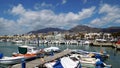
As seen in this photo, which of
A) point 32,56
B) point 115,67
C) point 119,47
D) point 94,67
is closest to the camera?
point 94,67

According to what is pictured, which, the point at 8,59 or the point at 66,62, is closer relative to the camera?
the point at 66,62

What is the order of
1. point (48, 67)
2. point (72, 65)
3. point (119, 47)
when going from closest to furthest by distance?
1. point (72, 65)
2. point (48, 67)
3. point (119, 47)

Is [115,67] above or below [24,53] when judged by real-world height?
below

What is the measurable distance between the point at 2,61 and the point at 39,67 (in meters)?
9.21

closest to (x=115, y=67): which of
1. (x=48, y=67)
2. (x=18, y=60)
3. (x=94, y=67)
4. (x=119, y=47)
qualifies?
(x=94, y=67)

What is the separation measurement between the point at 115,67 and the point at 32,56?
1701 centimetres

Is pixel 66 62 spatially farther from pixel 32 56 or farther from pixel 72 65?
pixel 32 56

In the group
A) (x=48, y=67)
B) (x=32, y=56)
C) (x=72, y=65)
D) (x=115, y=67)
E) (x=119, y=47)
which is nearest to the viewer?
(x=72, y=65)

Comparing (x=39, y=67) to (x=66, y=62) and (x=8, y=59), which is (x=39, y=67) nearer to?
(x=66, y=62)

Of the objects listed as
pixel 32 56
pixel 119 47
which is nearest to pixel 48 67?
pixel 32 56

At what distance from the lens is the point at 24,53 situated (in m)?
43.4

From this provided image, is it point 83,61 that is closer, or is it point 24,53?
point 83,61

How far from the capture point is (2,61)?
118 ft

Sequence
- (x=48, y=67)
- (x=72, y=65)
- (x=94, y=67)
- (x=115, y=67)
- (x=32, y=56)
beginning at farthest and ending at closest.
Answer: (x=32, y=56)
(x=115, y=67)
(x=94, y=67)
(x=48, y=67)
(x=72, y=65)
